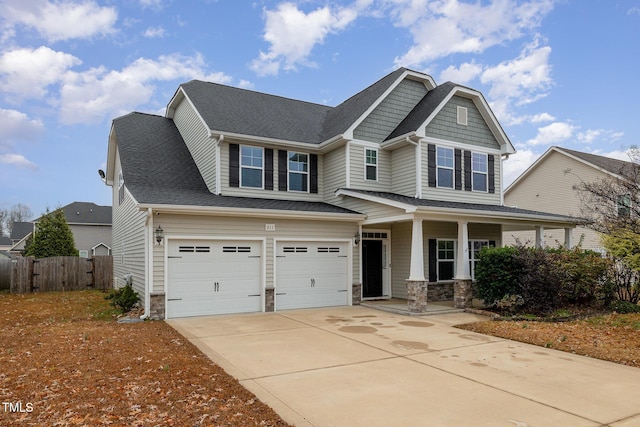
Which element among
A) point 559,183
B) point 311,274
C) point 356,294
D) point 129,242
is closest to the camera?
point 311,274

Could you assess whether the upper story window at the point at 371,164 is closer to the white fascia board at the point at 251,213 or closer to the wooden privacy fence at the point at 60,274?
the white fascia board at the point at 251,213

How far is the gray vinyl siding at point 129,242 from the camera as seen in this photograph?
11998mm

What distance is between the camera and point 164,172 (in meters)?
14.4

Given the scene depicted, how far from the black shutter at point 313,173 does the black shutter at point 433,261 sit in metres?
4.52

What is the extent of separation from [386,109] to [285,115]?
13.1ft

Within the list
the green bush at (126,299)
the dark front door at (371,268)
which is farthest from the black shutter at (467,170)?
the green bush at (126,299)

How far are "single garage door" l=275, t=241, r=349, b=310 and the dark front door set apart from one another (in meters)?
1.26

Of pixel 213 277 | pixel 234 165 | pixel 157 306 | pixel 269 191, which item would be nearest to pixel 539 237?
pixel 269 191

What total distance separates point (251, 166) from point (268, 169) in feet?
1.94

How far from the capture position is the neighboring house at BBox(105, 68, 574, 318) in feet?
37.4

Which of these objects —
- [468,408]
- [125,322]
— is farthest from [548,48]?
[125,322]

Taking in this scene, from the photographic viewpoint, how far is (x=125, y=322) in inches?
404

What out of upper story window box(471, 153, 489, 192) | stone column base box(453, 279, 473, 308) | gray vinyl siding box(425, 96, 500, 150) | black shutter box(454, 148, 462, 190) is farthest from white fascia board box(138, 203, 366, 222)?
upper story window box(471, 153, 489, 192)

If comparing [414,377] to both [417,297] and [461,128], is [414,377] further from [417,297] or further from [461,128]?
[461,128]
